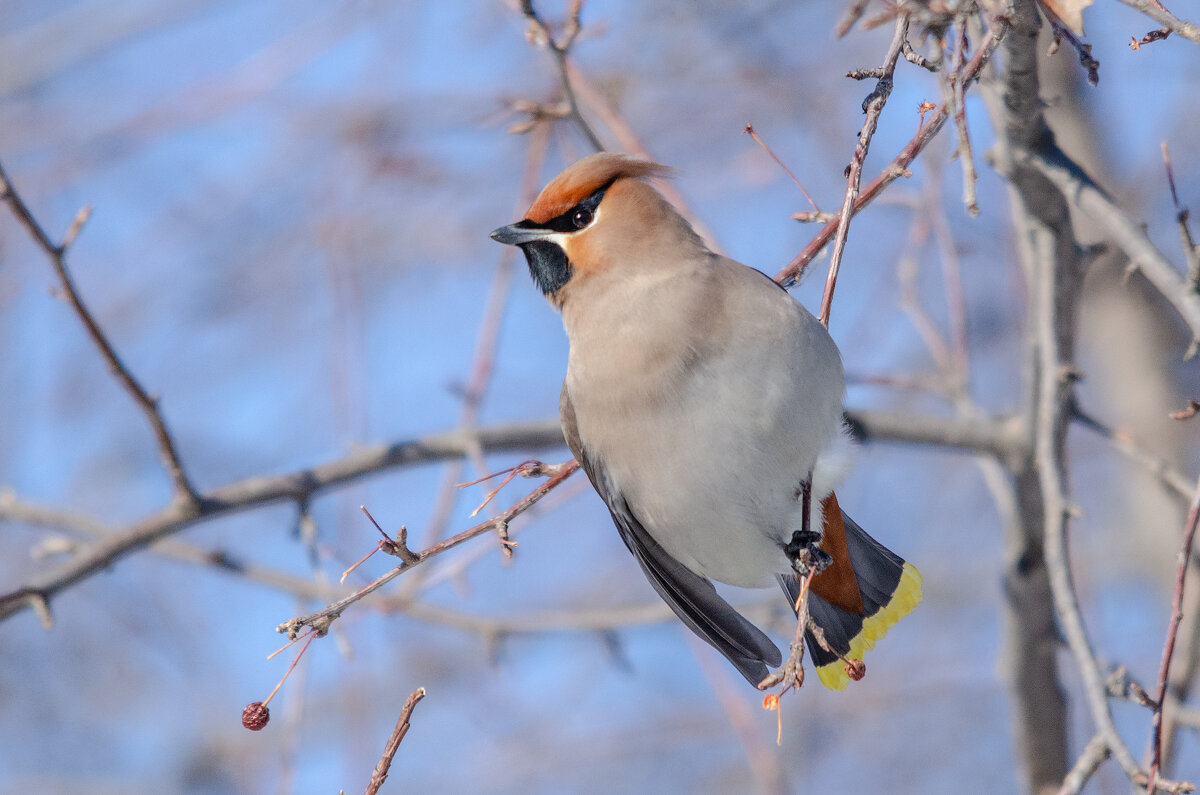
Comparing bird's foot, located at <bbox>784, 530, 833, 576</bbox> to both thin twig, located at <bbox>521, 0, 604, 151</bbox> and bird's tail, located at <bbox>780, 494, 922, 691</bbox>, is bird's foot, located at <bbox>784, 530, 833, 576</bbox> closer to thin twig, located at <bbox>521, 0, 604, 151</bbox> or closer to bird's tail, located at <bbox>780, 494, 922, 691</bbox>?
bird's tail, located at <bbox>780, 494, 922, 691</bbox>

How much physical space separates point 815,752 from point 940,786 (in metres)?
0.94

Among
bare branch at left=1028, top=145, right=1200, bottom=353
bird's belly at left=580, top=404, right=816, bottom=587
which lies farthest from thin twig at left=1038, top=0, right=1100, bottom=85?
bird's belly at left=580, top=404, right=816, bottom=587

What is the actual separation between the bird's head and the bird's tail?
903mm

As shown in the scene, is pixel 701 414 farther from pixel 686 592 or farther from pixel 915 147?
pixel 915 147

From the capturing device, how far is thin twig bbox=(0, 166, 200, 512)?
9.21ft

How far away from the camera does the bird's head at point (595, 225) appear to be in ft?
11.2

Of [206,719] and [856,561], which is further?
[206,719]

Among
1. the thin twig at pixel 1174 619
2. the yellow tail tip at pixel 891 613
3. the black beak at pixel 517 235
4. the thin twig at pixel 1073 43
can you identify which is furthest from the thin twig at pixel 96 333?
the thin twig at pixel 1174 619

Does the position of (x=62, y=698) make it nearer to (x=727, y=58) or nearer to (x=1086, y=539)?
(x=727, y=58)

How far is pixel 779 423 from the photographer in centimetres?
303

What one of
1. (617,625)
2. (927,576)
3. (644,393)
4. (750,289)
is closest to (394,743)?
(644,393)

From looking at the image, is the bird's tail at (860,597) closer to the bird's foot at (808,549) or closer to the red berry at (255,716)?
the bird's foot at (808,549)

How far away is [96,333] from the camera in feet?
9.92

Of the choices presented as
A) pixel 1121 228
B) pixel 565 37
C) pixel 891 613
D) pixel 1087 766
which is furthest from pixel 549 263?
pixel 1087 766
